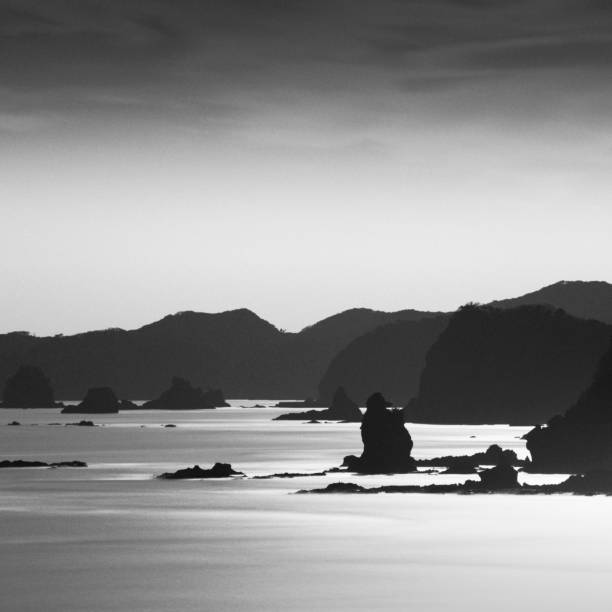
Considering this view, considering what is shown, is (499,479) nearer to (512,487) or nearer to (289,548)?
(512,487)

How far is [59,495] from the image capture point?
110m

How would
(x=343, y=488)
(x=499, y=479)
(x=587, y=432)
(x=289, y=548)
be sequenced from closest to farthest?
(x=289, y=548), (x=499, y=479), (x=587, y=432), (x=343, y=488)

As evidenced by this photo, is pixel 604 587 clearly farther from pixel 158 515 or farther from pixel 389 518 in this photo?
pixel 158 515

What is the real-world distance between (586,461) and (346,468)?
33316 millimetres

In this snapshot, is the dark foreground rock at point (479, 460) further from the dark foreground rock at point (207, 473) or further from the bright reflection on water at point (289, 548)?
the dark foreground rock at point (207, 473)

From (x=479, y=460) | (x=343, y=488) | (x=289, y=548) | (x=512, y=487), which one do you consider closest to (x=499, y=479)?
(x=512, y=487)

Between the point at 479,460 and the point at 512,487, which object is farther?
the point at 479,460

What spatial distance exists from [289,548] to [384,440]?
3796 cm

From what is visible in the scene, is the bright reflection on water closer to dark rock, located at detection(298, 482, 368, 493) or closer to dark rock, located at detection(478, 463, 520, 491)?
dark rock, located at detection(298, 482, 368, 493)

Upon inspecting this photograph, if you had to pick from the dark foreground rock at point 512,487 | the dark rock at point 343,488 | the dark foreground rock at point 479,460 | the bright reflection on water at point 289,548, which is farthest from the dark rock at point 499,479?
the dark foreground rock at point 479,460

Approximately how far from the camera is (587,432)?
3939 inches

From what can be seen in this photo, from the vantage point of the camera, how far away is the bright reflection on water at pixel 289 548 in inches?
2343

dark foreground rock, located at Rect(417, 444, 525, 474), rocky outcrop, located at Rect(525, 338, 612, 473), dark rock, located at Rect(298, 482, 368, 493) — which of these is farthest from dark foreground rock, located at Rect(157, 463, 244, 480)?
rocky outcrop, located at Rect(525, 338, 612, 473)

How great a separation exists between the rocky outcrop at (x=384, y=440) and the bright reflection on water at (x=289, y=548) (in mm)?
1452
